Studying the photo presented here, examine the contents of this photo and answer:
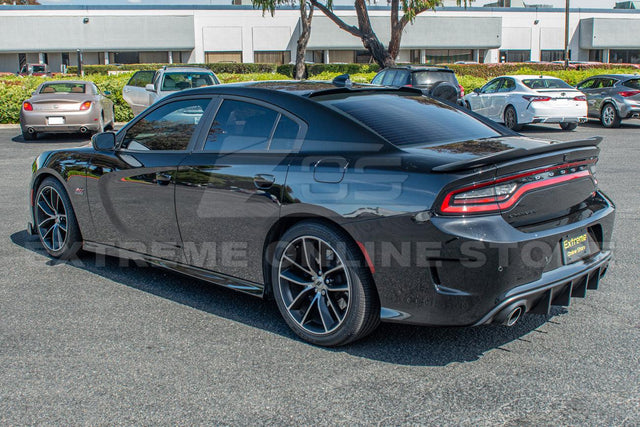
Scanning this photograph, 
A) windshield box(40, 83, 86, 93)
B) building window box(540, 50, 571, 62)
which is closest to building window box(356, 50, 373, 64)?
building window box(540, 50, 571, 62)

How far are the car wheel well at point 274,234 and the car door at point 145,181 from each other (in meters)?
0.82

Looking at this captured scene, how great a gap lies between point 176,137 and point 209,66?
1930 inches

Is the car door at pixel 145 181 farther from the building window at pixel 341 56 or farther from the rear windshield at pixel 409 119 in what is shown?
the building window at pixel 341 56

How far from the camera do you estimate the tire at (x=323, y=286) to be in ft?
13.1

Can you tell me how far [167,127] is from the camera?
17.5 feet

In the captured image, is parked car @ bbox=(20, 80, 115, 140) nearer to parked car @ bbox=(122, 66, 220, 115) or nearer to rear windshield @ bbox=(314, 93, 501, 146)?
parked car @ bbox=(122, 66, 220, 115)

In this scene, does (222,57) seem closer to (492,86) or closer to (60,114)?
(492,86)

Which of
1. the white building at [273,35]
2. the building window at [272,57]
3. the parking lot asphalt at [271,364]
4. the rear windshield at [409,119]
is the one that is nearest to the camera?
the parking lot asphalt at [271,364]

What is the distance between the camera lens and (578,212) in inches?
167

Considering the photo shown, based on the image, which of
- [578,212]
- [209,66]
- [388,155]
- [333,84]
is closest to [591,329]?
[578,212]

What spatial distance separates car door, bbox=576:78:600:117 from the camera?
69.2 ft

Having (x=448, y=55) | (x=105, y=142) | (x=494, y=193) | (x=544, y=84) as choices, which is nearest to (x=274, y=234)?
(x=494, y=193)

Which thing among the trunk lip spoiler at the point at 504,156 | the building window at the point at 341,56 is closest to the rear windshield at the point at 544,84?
the trunk lip spoiler at the point at 504,156

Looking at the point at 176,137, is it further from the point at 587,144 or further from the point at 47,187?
the point at 587,144
